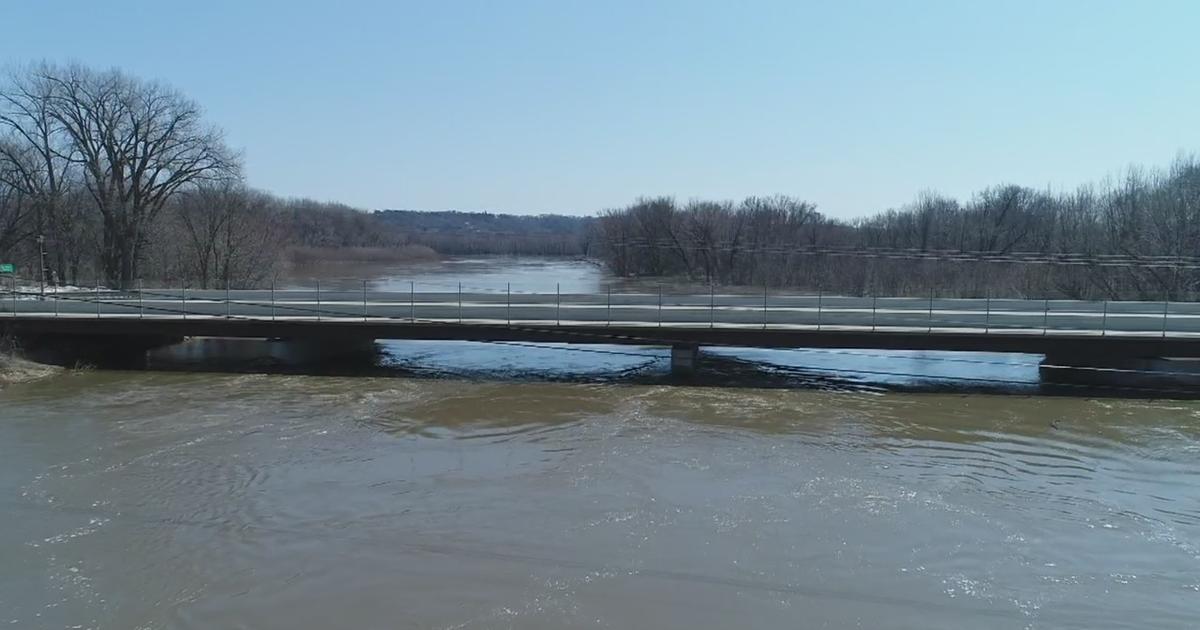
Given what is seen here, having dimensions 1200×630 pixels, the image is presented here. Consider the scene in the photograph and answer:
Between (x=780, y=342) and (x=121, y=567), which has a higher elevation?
(x=780, y=342)

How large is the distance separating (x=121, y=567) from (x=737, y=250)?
215 ft

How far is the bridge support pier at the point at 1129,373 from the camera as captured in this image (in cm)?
2128

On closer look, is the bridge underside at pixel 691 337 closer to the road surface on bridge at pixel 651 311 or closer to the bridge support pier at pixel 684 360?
the bridge support pier at pixel 684 360

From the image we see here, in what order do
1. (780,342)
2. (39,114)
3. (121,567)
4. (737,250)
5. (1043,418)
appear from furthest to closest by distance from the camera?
(737,250) < (39,114) < (780,342) < (1043,418) < (121,567)

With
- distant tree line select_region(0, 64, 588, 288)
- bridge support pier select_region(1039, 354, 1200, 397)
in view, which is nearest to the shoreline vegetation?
distant tree line select_region(0, 64, 588, 288)

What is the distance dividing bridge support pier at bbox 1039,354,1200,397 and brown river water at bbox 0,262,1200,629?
153 cm

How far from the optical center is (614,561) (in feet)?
32.2

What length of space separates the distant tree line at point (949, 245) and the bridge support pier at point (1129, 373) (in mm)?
19667

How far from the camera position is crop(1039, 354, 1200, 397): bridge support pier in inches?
838

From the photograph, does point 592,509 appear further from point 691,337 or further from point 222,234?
point 222,234

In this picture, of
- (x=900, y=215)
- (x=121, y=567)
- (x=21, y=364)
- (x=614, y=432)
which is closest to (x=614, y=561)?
(x=121, y=567)

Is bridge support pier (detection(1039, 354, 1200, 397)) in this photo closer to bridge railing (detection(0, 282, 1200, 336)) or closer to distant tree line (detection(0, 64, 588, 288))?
bridge railing (detection(0, 282, 1200, 336))

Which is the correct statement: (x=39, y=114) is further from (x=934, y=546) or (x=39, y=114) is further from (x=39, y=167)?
(x=934, y=546)

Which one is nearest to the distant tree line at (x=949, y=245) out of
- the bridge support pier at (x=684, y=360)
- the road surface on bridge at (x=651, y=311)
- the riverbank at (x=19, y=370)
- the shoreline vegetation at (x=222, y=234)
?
the shoreline vegetation at (x=222, y=234)
